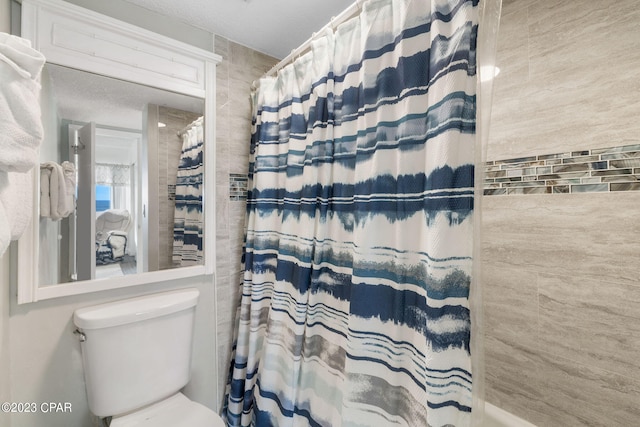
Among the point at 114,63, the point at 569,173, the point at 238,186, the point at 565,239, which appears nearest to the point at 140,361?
the point at 238,186

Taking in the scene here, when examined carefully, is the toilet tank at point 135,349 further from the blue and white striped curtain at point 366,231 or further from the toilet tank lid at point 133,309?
the blue and white striped curtain at point 366,231

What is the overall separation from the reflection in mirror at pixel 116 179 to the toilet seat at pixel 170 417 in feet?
2.01

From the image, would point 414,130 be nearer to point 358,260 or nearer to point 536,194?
point 358,260

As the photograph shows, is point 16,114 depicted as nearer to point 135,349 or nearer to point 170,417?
point 135,349

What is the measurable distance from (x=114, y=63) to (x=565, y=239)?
7.48 ft

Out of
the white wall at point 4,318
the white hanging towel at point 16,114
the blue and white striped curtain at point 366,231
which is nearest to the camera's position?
the white hanging towel at point 16,114

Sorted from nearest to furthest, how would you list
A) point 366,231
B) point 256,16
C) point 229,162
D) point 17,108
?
1. point 17,108
2. point 366,231
3. point 256,16
4. point 229,162

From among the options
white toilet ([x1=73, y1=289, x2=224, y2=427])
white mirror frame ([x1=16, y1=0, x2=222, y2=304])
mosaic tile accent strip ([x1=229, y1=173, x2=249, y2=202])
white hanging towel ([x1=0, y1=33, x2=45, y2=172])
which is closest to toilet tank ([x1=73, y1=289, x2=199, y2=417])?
white toilet ([x1=73, y1=289, x2=224, y2=427])

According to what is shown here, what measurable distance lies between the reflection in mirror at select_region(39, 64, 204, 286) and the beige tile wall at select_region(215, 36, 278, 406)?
4.9 inches

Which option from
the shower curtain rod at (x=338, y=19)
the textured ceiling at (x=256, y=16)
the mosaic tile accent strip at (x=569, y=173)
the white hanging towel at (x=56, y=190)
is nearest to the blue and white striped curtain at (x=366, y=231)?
the shower curtain rod at (x=338, y=19)

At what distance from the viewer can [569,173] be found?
1.28m

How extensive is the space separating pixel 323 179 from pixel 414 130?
0.45m

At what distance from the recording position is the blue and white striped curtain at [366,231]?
2.52 feet

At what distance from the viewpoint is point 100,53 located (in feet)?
4.19
